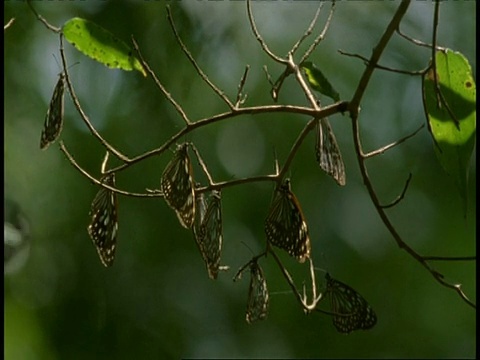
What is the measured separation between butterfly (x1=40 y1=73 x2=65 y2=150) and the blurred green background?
524 mm

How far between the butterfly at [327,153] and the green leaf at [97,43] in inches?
5.4

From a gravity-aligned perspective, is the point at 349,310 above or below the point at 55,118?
below

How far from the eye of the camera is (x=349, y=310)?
62 cm

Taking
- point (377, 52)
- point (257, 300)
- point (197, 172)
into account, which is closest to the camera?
point (377, 52)

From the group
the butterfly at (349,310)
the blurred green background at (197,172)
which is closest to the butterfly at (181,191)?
the butterfly at (349,310)

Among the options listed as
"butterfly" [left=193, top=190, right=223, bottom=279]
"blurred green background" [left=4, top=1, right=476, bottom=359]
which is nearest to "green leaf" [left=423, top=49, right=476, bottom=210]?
Result: "butterfly" [left=193, top=190, right=223, bottom=279]

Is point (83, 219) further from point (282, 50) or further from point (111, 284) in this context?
point (282, 50)

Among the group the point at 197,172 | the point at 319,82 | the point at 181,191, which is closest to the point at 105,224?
the point at 181,191

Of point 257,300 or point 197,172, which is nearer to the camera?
point 257,300

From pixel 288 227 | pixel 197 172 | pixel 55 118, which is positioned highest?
pixel 55 118

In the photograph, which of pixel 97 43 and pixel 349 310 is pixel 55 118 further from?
pixel 349 310

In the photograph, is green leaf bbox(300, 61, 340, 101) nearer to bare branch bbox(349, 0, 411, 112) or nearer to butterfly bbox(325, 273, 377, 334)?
bare branch bbox(349, 0, 411, 112)

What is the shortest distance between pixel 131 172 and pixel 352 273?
56 centimetres

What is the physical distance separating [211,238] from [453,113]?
0.19m
